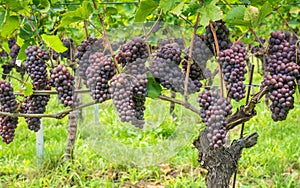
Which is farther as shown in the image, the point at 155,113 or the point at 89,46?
the point at 155,113

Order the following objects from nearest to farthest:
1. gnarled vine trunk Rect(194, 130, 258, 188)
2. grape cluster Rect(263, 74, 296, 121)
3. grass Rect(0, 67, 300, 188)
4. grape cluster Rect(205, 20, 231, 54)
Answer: grape cluster Rect(263, 74, 296, 121), grape cluster Rect(205, 20, 231, 54), gnarled vine trunk Rect(194, 130, 258, 188), grass Rect(0, 67, 300, 188)

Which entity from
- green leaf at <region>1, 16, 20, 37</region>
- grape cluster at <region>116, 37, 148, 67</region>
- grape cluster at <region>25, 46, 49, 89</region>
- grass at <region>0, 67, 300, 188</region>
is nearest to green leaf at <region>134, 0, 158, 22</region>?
grape cluster at <region>116, 37, 148, 67</region>

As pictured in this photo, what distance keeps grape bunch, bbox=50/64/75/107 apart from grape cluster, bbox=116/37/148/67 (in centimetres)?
20

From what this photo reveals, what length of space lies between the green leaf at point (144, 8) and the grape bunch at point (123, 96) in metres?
0.22

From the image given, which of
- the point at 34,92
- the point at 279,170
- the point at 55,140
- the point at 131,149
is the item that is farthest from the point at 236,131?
the point at 34,92

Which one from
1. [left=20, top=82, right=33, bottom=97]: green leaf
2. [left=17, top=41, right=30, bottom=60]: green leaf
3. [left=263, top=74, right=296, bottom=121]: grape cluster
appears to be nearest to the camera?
[left=263, top=74, right=296, bottom=121]: grape cluster

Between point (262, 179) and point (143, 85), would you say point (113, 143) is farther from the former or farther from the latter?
point (262, 179)

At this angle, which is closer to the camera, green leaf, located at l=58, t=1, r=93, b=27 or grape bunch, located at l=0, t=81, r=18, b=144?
green leaf, located at l=58, t=1, r=93, b=27

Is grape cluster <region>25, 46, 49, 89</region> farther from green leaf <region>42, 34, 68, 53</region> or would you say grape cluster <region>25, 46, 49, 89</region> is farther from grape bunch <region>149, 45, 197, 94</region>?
grape bunch <region>149, 45, 197, 94</region>

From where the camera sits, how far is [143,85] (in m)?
1.37

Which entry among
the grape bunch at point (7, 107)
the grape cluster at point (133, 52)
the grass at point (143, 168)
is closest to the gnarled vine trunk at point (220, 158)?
the grape cluster at point (133, 52)

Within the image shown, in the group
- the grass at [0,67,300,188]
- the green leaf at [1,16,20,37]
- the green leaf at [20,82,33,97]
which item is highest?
the green leaf at [1,16,20,37]

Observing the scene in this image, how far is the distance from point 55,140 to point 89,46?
2926 millimetres

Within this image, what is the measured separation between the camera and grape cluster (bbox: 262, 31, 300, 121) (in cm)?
127
